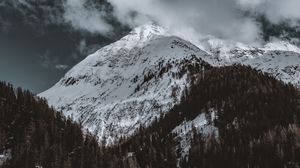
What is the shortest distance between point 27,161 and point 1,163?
37.0 feet

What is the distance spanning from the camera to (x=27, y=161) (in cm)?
19512

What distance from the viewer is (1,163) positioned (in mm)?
195750
